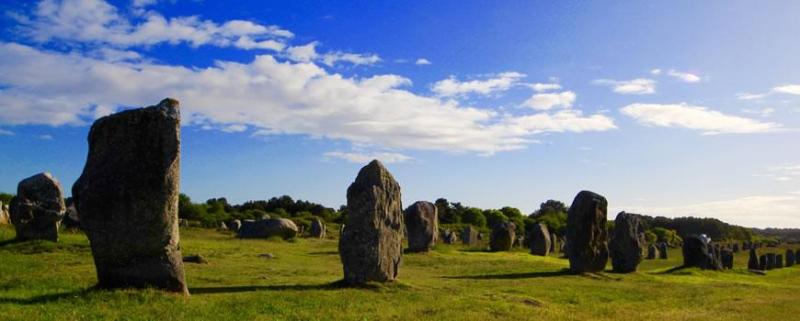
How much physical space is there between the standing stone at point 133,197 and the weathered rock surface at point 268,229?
1203 inches

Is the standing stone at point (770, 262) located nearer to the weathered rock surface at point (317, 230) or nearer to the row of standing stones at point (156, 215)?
the row of standing stones at point (156, 215)

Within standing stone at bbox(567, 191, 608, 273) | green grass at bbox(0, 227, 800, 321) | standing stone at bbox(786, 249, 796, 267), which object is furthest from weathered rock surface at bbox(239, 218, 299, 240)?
standing stone at bbox(786, 249, 796, 267)

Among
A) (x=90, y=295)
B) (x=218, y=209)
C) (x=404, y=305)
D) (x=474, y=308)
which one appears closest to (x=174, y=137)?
(x=90, y=295)

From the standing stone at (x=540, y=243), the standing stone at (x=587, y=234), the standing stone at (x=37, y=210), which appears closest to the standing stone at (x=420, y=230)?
the standing stone at (x=540, y=243)

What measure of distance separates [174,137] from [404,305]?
23.4 ft

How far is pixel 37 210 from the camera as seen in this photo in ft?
95.5

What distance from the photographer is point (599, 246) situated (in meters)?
31.8

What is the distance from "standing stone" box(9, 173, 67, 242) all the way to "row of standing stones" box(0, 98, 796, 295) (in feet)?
0.13

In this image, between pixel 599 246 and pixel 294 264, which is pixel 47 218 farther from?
pixel 599 246

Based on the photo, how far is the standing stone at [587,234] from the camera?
3133 centimetres

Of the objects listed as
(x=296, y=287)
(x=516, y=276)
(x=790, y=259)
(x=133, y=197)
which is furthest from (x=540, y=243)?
(x=133, y=197)

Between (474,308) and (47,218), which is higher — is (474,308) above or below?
below

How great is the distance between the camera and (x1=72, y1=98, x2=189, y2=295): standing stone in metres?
16.2

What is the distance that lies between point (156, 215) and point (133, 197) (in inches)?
26.5
